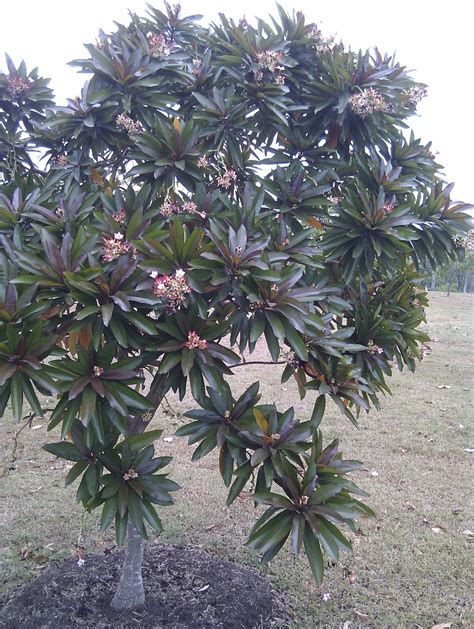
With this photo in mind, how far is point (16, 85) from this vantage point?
236 centimetres

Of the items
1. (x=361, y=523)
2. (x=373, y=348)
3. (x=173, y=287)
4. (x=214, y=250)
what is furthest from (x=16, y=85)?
(x=361, y=523)

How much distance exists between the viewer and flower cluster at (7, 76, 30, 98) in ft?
7.72

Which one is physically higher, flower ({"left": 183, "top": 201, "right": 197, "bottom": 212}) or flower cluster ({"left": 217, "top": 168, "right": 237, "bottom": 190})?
flower cluster ({"left": 217, "top": 168, "right": 237, "bottom": 190})

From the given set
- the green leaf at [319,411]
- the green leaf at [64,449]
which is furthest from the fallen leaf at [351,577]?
the green leaf at [64,449]

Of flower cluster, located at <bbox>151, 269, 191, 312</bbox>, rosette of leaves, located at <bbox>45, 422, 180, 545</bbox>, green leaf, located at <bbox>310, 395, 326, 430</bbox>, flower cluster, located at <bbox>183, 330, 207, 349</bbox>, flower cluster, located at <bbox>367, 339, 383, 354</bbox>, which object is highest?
flower cluster, located at <bbox>151, 269, 191, 312</bbox>

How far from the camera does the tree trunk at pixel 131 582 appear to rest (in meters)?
2.56

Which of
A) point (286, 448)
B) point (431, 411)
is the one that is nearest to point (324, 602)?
point (286, 448)

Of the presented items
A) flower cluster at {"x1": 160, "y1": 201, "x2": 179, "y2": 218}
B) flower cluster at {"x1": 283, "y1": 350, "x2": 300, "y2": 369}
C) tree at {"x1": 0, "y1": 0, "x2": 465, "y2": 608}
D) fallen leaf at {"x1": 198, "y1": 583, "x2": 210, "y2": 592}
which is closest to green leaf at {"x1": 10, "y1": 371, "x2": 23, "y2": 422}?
tree at {"x1": 0, "y1": 0, "x2": 465, "y2": 608}

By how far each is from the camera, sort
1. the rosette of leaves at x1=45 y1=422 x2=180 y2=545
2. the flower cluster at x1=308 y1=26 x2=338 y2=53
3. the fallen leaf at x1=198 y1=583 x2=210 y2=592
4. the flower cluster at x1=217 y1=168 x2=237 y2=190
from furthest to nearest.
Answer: the fallen leaf at x1=198 y1=583 x2=210 y2=592, the flower cluster at x1=308 y1=26 x2=338 y2=53, the flower cluster at x1=217 y1=168 x2=237 y2=190, the rosette of leaves at x1=45 y1=422 x2=180 y2=545

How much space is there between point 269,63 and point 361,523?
10.6 feet

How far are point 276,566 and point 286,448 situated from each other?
1932mm

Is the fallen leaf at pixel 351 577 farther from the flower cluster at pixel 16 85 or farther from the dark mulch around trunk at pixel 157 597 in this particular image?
the flower cluster at pixel 16 85

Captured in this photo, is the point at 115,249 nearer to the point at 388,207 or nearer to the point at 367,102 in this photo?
the point at 388,207

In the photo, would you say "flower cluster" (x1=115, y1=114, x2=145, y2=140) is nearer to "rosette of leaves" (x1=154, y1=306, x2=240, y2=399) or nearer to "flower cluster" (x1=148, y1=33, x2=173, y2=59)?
"flower cluster" (x1=148, y1=33, x2=173, y2=59)
